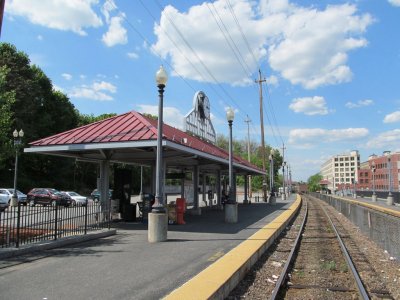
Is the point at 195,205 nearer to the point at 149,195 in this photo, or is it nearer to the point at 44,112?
the point at 149,195

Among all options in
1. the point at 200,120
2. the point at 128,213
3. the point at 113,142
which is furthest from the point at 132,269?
the point at 200,120

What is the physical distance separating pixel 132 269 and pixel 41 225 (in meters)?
5.98

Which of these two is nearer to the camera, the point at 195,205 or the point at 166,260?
the point at 166,260

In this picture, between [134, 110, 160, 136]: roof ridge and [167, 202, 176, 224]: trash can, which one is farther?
[167, 202, 176, 224]: trash can

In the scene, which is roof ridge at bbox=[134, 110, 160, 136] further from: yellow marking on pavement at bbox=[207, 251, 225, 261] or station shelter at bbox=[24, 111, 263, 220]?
yellow marking on pavement at bbox=[207, 251, 225, 261]

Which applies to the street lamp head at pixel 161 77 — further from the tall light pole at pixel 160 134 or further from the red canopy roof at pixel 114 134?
the red canopy roof at pixel 114 134

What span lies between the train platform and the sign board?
15815 mm

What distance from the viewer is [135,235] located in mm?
14398

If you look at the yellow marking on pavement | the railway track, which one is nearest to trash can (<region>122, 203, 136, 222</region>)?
the railway track

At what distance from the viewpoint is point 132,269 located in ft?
28.4

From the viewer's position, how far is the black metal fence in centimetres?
1102

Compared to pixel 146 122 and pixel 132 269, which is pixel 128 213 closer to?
pixel 146 122

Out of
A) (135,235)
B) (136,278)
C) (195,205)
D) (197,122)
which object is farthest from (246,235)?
(197,122)

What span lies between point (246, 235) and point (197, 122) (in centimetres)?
1682
